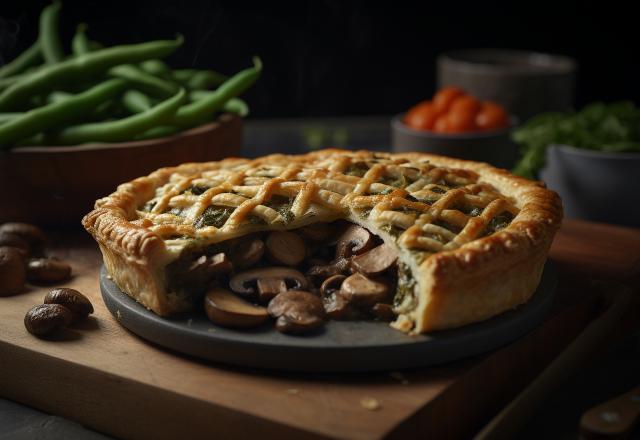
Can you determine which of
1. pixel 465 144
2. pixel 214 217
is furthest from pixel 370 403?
pixel 465 144

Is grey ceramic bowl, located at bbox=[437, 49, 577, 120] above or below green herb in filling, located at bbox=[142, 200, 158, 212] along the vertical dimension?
below

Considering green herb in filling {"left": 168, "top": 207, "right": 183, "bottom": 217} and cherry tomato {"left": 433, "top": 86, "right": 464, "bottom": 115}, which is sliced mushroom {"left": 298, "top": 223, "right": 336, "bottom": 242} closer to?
green herb in filling {"left": 168, "top": 207, "right": 183, "bottom": 217}

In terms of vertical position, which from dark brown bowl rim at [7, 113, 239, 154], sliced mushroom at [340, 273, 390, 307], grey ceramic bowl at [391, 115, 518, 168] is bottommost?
grey ceramic bowl at [391, 115, 518, 168]

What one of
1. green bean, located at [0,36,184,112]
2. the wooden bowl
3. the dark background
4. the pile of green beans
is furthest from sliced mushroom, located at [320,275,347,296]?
the dark background

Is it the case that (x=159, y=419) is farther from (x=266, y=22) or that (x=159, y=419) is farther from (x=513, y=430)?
(x=266, y=22)

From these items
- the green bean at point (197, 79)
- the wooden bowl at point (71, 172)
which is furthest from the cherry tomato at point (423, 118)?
the wooden bowl at point (71, 172)

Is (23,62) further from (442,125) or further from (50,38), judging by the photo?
(442,125)

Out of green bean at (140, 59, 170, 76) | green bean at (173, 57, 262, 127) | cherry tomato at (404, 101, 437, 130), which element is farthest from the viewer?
cherry tomato at (404, 101, 437, 130)
